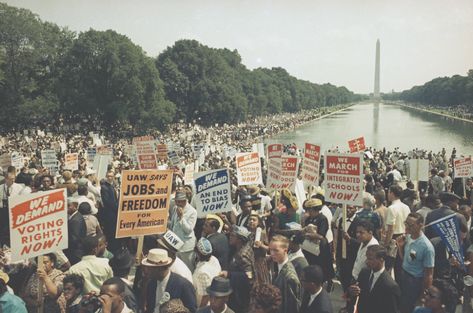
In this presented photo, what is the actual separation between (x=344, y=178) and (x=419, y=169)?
27.7 ft

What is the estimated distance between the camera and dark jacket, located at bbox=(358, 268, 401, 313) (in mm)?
5055

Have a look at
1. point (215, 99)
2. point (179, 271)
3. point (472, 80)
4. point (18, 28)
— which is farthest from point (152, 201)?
point (472, 80)

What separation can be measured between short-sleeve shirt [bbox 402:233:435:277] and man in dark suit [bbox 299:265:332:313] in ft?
6.04

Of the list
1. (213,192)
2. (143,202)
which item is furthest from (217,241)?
(213,192)

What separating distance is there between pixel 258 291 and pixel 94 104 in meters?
50.4

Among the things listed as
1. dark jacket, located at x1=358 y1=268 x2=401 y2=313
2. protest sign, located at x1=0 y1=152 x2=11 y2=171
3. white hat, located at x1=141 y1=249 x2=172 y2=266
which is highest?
white hat, located at x1=141 y1=249 x2=172 y2=266

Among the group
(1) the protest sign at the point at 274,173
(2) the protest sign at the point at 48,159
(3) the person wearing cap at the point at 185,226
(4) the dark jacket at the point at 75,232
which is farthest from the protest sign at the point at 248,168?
(2) the protest sign at the point at 48,159

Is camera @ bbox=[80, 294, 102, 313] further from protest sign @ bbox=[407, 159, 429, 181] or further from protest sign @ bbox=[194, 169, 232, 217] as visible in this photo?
protest sign @ bbox=[407, 159, 429, 181]

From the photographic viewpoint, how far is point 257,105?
97.7 metres

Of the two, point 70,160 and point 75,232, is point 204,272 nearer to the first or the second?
point 75,232

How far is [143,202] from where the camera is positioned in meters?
6.77

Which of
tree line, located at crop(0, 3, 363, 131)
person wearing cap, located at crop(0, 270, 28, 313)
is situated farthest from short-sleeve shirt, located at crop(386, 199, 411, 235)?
tree line, located at crop(0, 3, 363, 131)

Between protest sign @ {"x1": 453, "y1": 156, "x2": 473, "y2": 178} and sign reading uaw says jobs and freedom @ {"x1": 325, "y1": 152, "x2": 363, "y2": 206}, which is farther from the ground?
sign reading uaw says jobs and freedom @ {"x1": 325, "y1": 152, "x2": 363, "y2": 206}

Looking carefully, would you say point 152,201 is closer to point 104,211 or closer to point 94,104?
point 104,211
